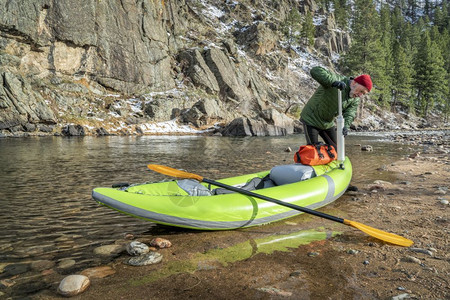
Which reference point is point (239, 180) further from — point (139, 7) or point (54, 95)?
point (139, 7)

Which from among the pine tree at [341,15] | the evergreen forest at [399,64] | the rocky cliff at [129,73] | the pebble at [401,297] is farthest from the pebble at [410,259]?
the pine tree at [341,15]

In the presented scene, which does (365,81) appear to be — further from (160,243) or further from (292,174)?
(160,243)

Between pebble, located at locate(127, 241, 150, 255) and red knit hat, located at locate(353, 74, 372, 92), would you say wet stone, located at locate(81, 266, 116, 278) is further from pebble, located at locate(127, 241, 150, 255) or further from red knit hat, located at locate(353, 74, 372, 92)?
red knit hat, located at locate(353, 74, 372, 92)

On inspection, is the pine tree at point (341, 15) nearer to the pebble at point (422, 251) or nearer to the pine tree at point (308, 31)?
the pine tree at point (308, 31)

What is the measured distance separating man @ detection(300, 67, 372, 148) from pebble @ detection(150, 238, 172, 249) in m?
4.27

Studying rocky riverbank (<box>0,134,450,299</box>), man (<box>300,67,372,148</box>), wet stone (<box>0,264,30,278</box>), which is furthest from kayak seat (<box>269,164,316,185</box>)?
wet stone (<box>0,264,30,278</box>)

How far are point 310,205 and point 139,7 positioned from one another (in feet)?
143

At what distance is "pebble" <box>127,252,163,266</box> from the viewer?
116 inches

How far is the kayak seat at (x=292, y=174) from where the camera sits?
5.09m

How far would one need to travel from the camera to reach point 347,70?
45062 millimetres

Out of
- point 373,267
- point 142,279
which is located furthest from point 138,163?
point 373,267

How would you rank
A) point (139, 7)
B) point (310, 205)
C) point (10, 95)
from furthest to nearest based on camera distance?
point (139, 7), point (10, 95), point (310, 205)

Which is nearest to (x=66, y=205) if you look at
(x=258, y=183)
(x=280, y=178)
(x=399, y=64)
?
(x=258, y=183)

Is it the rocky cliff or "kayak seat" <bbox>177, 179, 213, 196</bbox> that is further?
the rocky cliff
